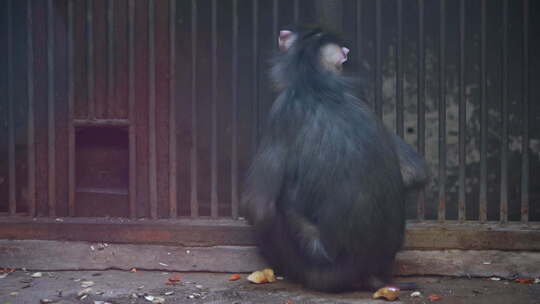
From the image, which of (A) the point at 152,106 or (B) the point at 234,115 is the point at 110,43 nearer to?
(A) the point at 152,106

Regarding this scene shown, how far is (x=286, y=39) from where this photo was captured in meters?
4.71

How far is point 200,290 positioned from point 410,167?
1453 mm

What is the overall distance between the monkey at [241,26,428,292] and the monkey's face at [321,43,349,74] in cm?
12

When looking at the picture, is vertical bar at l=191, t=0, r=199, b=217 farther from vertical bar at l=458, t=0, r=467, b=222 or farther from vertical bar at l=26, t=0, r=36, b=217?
vertical bar at l=458, t=0, r=467, b=222

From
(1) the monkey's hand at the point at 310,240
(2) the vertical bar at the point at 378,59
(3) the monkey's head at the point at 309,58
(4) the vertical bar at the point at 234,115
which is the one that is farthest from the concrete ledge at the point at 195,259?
(3) the monkey's head at the point at 309,58

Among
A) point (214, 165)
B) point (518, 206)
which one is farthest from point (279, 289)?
point (518, 206)

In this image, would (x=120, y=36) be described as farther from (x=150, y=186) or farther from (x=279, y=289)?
(x=279, y=289)

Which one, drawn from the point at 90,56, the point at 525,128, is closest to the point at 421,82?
the point at 525,128

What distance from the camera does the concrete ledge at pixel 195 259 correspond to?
4770 mm

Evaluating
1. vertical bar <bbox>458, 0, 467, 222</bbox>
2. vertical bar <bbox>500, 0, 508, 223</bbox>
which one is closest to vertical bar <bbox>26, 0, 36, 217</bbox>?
vertical bar <bbox>458, 0, 467, 222</bbox>

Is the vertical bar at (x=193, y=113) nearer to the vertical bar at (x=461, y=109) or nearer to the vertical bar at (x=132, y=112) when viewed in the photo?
the vertical bar at (x=132, y=112)

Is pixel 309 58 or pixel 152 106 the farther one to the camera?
pixel 152 106

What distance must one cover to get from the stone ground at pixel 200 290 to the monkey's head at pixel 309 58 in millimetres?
1212

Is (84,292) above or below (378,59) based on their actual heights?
below
